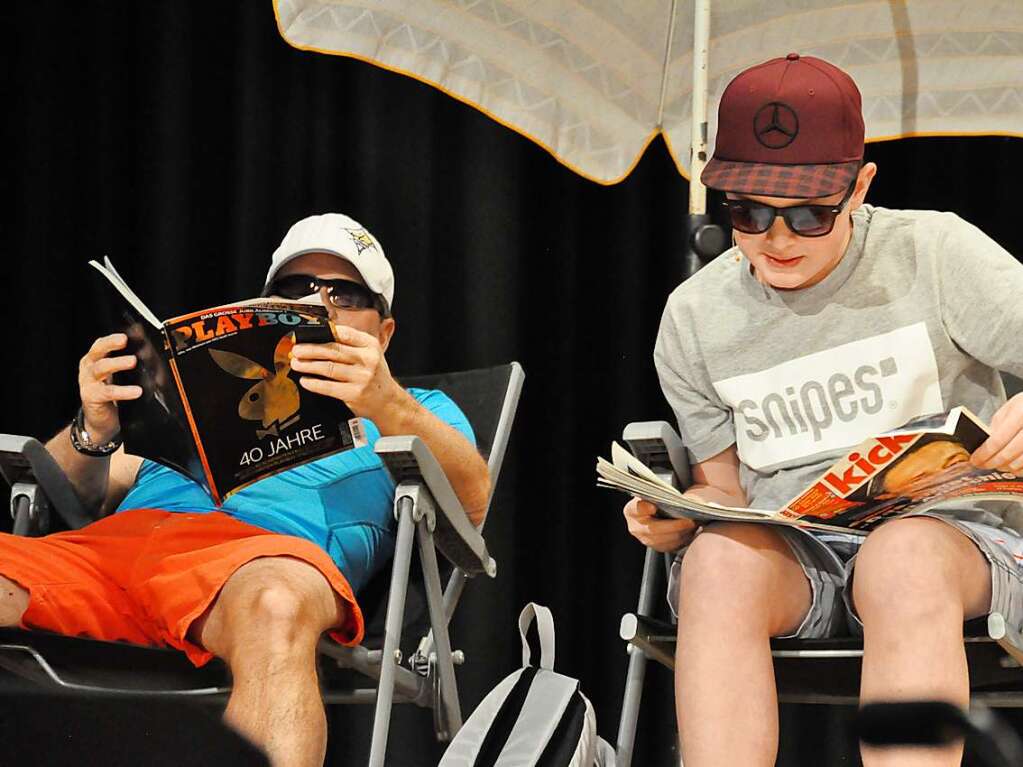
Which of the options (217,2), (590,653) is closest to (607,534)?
(590,653)

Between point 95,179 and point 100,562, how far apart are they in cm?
108

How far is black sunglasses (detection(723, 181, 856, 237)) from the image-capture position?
4.98ft

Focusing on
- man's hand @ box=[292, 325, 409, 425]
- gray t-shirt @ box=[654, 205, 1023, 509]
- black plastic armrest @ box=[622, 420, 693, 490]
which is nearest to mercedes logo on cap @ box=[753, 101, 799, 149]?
gray t-shirt @ box=[654, 205, 1023, 509]

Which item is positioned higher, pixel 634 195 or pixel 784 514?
pixel 634 195

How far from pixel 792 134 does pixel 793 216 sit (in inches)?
3.9

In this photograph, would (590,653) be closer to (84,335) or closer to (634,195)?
(634,195)

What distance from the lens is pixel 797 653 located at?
1.48 meters

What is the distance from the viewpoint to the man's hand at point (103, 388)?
1.67 metres

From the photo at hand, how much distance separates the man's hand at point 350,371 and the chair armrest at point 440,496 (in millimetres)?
71

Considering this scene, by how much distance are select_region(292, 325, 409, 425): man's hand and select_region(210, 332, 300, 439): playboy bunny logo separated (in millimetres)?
17

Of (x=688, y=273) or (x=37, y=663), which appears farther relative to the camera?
(x=688, y=273)

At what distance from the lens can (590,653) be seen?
2.77 metres

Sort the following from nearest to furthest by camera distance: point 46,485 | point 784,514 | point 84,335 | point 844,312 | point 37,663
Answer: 1. point 784,514
2. point 37,663
3. point 844,312
4. point 46,485
5. point 84,335

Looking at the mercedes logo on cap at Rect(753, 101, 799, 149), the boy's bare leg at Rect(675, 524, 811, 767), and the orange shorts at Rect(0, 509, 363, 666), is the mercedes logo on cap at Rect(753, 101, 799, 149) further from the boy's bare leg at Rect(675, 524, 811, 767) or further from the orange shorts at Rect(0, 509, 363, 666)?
the orange shorts at Rect(0, 509, 363, 666)
